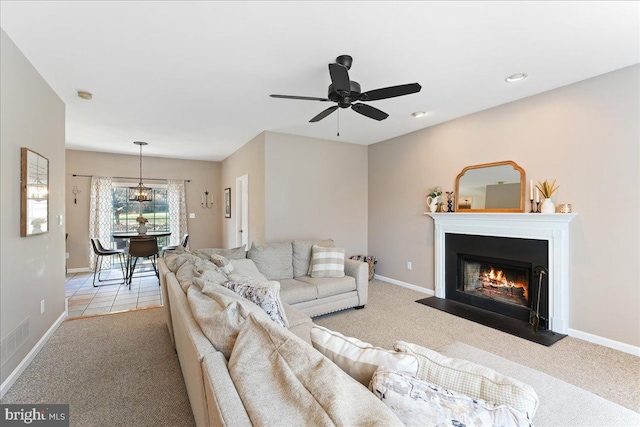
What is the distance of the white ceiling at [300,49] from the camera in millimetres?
1906

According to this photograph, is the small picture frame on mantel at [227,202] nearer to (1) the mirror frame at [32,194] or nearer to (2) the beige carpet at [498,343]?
(1) the mirror frame at [32,194]

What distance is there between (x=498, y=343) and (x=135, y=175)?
748cm

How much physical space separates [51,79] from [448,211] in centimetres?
486

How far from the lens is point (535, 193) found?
10.8ft

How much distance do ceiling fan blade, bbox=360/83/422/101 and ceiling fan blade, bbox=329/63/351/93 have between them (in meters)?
0.23

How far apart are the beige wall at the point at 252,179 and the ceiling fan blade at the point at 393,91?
8.40ft

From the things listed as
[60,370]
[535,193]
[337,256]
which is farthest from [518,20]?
[60,370]

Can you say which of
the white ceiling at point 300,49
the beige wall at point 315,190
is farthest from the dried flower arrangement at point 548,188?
the beige wall at point 315,190

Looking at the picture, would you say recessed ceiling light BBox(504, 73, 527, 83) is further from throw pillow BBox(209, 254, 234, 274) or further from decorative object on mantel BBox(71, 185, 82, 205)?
decorative object on mantel BBox(71, 185, 82, 205)

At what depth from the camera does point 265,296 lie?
1.87m

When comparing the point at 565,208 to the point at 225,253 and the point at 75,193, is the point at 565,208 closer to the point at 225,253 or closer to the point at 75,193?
the point at 225,253

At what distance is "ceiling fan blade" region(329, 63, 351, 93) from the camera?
210cm

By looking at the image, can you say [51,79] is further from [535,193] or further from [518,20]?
[535,193]

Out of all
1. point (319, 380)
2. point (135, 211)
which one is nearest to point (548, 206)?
point (319, 380)
